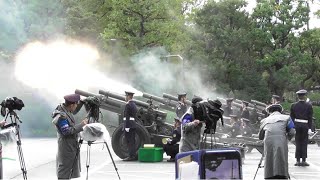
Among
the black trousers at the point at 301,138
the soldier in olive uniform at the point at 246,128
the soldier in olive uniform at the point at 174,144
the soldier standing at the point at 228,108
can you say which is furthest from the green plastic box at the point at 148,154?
the soldier standing at the point at 228,108

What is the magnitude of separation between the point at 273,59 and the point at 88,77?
930 inches

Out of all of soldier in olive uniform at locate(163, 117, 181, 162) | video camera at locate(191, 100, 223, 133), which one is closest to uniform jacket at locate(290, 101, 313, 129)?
soldier in olive uniform at locate(163, 117, 181, 162)

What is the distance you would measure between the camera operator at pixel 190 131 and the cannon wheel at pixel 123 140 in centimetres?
611

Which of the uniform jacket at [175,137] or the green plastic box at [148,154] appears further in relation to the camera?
the green plastic box at [148,154]

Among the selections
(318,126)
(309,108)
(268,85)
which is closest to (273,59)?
(268,85)

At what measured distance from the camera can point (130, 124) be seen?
1745 centimetres

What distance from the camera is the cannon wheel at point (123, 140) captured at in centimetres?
1770

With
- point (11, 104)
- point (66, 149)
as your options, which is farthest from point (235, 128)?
point (66, 149)

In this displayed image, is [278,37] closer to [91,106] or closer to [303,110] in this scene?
[303,110]

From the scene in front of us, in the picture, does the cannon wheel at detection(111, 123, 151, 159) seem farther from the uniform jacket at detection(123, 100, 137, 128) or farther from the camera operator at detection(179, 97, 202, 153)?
the camera operator at detection(179, 97, 202, 153)

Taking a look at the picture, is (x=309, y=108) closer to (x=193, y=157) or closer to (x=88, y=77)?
(x=193, y=157)

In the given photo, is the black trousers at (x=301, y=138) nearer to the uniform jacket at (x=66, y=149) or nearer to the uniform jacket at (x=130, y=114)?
the uniform jacket at (x=130, y=114)

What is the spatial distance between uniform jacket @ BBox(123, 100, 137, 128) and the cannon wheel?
344 mm

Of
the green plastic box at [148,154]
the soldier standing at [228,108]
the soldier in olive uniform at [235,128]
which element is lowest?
the green plastic box at [148,154]
